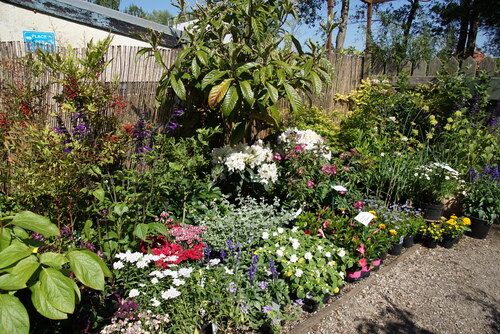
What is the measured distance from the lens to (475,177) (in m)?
4.00

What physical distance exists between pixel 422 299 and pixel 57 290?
262cm

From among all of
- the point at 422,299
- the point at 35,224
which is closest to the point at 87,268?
the point at 35,224

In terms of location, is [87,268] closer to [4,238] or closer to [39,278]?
[39,278]

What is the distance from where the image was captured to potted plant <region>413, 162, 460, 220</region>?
3.73 m

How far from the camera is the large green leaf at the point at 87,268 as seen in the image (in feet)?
3.03

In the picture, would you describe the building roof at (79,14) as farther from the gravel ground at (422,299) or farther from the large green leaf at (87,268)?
the large green leaf at (87,268)

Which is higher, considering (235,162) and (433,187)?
(235,162)

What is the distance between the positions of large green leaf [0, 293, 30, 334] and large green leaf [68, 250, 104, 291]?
144 mm

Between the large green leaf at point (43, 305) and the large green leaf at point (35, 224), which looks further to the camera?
the large green leaf at point (35, 224)

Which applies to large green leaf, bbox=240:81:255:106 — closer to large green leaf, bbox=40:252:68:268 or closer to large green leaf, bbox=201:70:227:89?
large green leaf, bbox=201:70:227:89

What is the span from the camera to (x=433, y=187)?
3762mm

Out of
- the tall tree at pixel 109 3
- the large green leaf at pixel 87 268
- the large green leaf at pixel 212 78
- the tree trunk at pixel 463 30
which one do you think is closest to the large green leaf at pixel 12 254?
the large green leaf at pixel 87 268

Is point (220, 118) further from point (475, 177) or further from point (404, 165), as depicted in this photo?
point (475, 177)

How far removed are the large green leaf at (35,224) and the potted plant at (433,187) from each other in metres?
3.64
